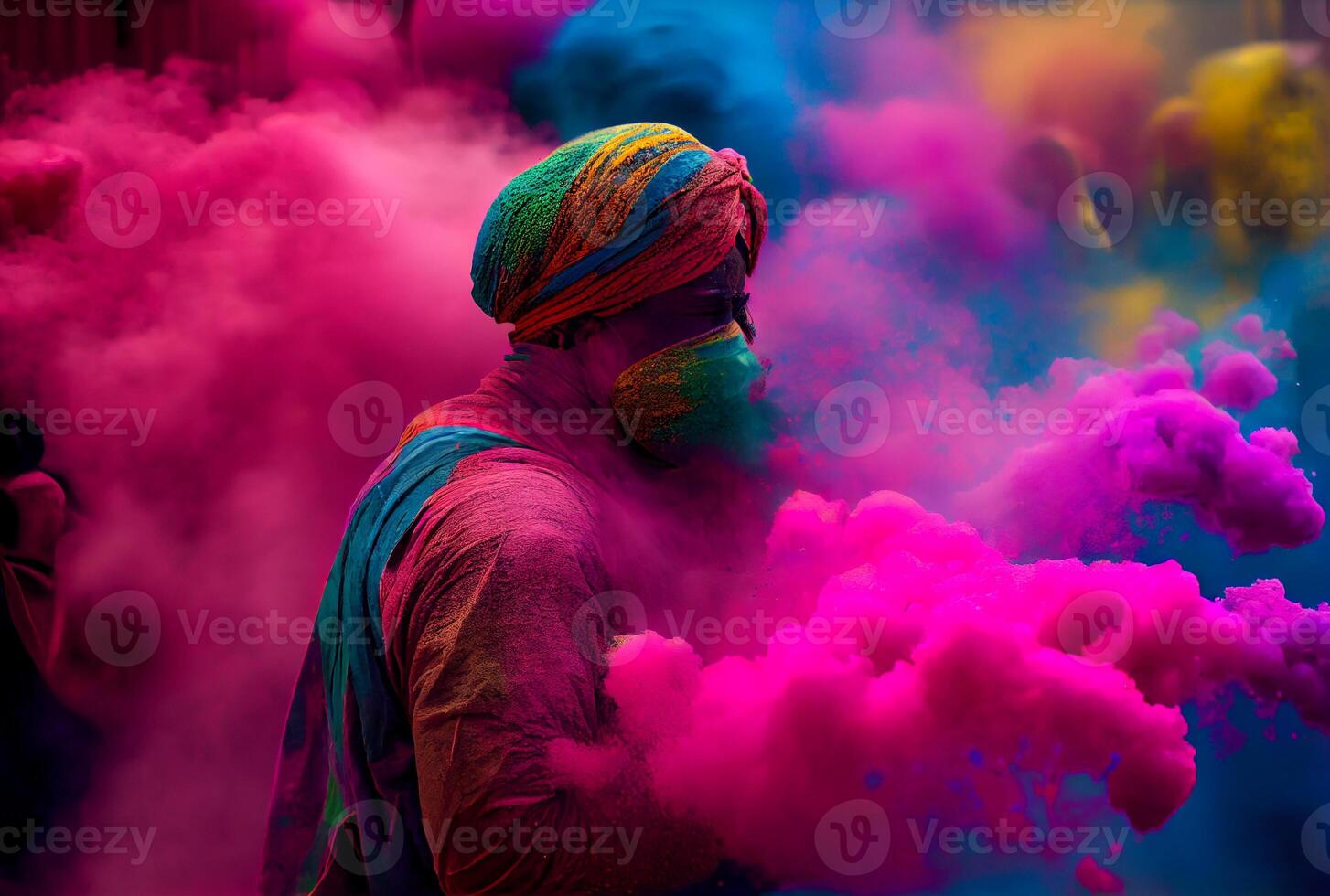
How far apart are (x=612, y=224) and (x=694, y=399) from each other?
0.97ft

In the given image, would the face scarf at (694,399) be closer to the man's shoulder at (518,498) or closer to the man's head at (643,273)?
the man's head at (643,273)

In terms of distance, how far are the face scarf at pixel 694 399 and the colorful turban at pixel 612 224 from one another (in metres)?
0.11

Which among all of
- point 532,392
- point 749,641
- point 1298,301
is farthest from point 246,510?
point 1298,301

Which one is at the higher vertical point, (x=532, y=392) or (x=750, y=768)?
(x=532, y=392)

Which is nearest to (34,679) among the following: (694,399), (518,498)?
(518,498)

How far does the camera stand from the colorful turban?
1.67 metres

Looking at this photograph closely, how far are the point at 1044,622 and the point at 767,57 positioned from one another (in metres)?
1.33

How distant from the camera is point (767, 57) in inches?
87.7

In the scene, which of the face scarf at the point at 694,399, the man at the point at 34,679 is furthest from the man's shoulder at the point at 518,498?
the man at the point at 34,679

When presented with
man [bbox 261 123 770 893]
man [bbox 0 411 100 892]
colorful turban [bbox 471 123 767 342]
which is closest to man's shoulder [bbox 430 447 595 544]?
man [bbox 261 123 770 893]

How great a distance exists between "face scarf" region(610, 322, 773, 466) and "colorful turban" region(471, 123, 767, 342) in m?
0.11

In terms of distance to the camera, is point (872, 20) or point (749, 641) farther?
point (872, 20)

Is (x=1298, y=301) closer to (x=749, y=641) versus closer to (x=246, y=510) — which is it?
(x=749, y=641)

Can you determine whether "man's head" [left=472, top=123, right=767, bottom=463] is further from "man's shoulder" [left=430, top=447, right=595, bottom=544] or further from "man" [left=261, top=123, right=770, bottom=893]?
"man's shoulder" [left=430, top=447, right=595, bottom=544]
